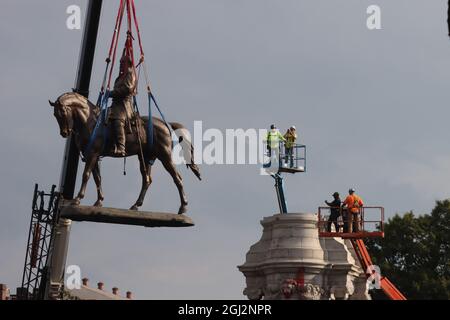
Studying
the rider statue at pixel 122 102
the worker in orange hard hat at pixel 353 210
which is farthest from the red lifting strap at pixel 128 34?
the worker in orange hard hat at pixel 353 210

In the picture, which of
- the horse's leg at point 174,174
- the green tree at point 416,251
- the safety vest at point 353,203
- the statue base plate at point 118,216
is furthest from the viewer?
the green tree at point 416,251

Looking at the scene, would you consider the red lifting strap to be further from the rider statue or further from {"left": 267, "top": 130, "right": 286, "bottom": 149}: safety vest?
{"left": 267, "top": 130, "right": 286, "bottom": 149}: safety vest

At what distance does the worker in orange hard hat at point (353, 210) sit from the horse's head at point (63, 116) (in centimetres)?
2190

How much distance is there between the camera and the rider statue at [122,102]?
31.4 meters

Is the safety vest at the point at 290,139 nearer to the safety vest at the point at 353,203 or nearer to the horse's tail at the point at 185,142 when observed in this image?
the safety vest at the point at 353,203

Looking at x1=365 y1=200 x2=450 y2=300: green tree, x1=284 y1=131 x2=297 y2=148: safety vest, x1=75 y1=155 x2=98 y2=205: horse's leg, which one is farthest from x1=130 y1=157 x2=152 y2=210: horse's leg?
x1=365 y1=200 x2=450 y2=300: green tree

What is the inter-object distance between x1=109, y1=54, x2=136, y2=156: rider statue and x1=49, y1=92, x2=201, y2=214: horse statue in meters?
0.22

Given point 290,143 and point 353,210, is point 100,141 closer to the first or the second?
point 353,210
